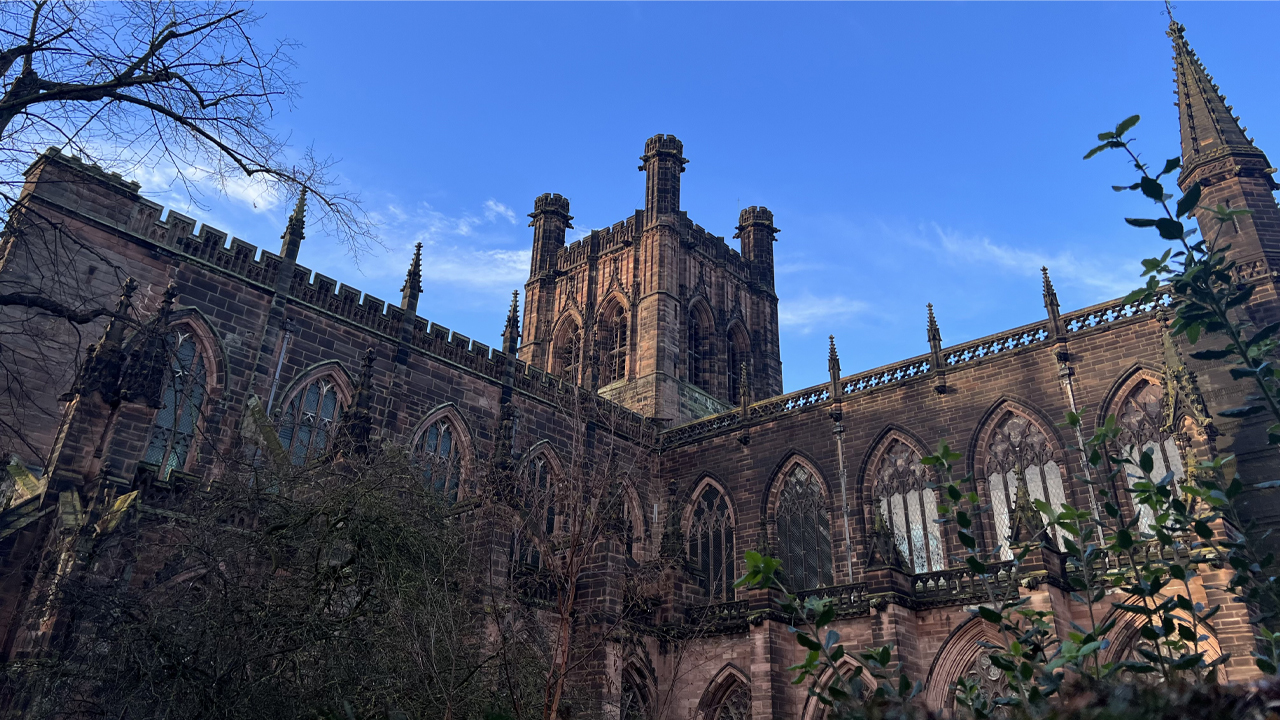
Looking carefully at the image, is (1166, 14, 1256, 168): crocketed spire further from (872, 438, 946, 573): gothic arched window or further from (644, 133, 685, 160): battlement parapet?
(644, 133, 685, 160): battlement parapet

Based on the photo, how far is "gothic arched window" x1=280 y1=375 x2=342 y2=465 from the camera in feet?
60.8

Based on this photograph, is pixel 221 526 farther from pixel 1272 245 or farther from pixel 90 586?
pixel 1272 245

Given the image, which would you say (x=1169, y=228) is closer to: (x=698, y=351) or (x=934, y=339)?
(x=934, y=339)

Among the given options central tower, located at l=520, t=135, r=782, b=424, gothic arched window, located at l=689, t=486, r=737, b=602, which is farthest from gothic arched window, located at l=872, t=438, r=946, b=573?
central tower, located at l=520, t=135, r=782, b=424

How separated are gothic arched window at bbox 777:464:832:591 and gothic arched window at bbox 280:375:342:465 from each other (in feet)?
40.4

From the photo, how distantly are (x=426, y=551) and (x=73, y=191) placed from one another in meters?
13.6

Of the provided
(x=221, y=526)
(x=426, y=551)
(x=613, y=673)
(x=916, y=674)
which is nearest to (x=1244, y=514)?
(x=916, y=674)

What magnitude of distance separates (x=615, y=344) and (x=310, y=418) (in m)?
16.3

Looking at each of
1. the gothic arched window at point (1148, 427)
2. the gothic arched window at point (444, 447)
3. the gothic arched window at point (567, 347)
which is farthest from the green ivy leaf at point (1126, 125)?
the gothic arched window at point (567, 347)

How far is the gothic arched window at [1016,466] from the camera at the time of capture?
62.8 feet

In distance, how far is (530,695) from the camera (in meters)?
9.71

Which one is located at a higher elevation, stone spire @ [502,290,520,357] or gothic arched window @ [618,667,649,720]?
stone spire @ [502,290,520,357]

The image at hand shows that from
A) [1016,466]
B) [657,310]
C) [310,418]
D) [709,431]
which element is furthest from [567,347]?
[1016,466]

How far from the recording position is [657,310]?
1251 inches
